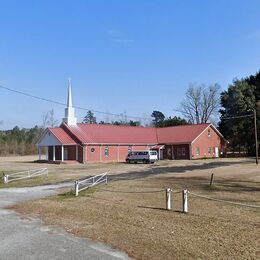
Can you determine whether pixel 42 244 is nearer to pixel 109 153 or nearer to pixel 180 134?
pixel 109 153

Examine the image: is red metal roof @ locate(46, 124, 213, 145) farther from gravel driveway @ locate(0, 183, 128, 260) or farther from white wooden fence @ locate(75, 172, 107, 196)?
gravel driveway @ locate(0, 183, 128, 260)

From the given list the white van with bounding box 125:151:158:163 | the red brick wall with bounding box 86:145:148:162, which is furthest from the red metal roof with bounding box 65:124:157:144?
the white van with bounding box 125:151:158:163

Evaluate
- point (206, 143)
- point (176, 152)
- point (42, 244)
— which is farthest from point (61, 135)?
point (42, 244)

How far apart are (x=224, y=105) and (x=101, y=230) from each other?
73.3 m

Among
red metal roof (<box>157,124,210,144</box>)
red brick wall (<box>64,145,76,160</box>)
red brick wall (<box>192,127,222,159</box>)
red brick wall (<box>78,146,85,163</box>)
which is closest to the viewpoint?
red brick wall (<box>78,146,85,163</box>)

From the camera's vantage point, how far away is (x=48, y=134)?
2539 inches

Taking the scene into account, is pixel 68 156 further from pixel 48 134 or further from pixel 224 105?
pixel 224 105

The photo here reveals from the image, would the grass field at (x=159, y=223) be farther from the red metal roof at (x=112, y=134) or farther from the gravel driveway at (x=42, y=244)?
the red metal roof at (x=112, y=134)

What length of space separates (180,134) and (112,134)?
11503 mm

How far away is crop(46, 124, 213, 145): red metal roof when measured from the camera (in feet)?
207

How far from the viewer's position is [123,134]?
70250mm

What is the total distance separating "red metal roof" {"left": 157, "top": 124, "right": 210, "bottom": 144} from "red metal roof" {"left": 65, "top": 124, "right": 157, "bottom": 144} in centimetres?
138

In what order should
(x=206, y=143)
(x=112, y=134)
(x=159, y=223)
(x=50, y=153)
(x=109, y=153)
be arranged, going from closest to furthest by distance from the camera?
(x=159, y=223) → (x=109, y=153) → (x=50, y=153) → (x=112, y=134) → (x=206, y=143)

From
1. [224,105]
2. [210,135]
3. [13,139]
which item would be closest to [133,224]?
[210,135]
